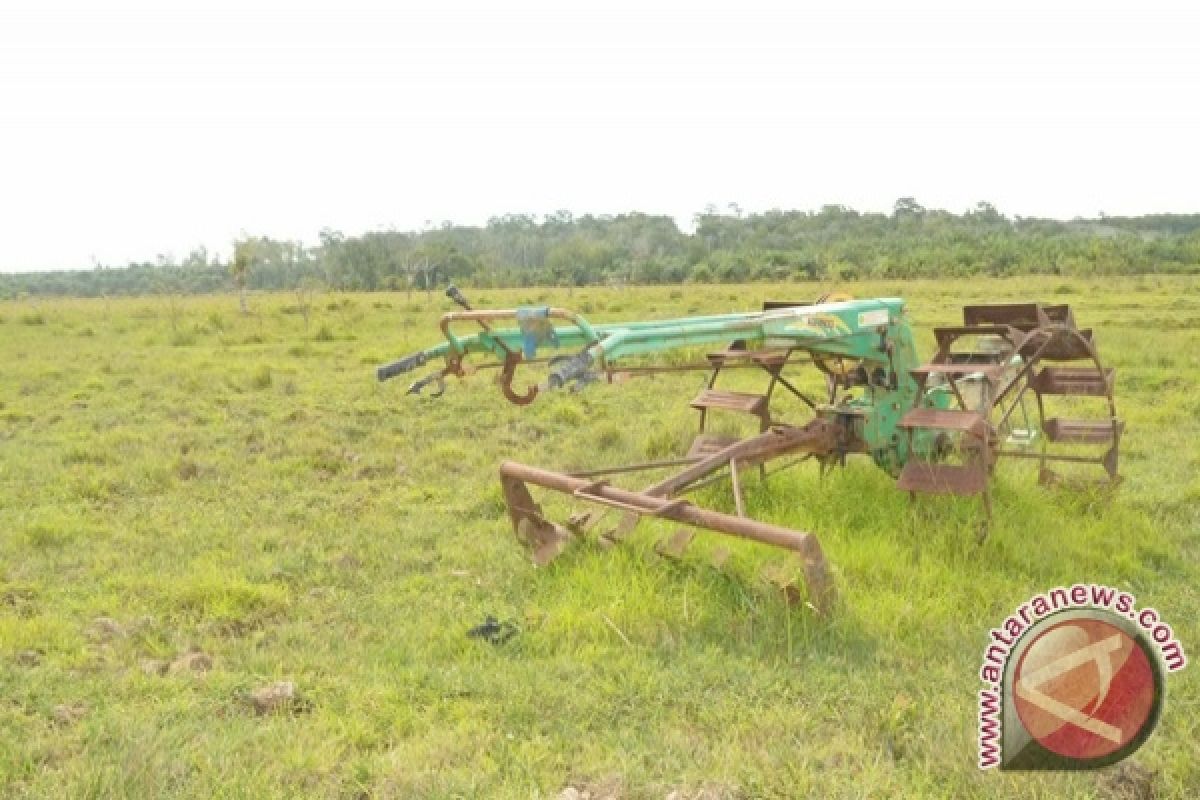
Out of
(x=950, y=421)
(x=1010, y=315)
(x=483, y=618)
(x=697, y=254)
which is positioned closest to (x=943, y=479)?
(x=950, y=421)

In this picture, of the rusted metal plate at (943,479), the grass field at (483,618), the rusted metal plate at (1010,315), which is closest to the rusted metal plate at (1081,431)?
the grass field at (483,618)

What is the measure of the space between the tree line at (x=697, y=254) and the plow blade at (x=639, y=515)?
28.6 metres

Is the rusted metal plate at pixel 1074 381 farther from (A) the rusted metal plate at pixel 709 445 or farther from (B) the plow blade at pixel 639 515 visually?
(B) the plow blade at pixel 639 515

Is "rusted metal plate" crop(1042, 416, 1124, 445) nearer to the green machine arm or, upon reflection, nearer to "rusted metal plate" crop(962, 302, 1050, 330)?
"rusted metal plate" crop(962, 302, 1050, 330)

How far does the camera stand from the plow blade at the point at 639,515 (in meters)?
4.62

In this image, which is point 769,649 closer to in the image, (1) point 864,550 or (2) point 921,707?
(2) point 921,707

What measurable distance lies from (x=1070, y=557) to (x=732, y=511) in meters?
2.18

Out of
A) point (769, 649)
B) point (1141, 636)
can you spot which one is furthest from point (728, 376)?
point (1141, 636)

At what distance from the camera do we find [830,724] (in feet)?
13.2

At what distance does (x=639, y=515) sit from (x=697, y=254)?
67.9m

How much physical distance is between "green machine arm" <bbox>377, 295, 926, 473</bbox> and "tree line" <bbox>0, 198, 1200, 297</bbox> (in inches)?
1144

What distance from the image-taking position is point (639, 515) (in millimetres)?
5375

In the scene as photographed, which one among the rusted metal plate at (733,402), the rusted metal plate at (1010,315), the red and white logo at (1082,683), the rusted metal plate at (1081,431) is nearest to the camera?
the red and white logo at (1082,683)

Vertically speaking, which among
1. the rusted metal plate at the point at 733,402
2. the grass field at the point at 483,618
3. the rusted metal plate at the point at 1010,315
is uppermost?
the rusted metal plate at the point at 1010,315
